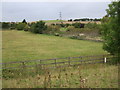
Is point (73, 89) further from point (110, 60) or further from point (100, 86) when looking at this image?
point (110, 60)

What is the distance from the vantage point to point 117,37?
44.7 feet

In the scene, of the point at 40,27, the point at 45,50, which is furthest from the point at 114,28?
the point at 40,27

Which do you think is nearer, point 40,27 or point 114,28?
point 114,28

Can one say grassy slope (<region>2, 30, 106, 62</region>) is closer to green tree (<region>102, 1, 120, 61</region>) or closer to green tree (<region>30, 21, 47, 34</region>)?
green tree (<region>102, 1, 120, 61</region>)

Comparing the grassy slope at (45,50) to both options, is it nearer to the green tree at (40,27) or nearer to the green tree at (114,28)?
the green tree at (114,28)

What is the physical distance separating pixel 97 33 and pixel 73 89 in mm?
51287

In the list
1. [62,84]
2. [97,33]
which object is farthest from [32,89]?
[97,33]

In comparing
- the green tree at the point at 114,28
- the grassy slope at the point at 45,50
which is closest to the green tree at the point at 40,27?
the grassy slope at the point at 45,50

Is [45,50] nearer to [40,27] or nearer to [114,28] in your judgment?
[114,28]

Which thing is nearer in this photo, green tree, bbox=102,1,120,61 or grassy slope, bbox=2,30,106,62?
green tree, bbox=102,1,120,61

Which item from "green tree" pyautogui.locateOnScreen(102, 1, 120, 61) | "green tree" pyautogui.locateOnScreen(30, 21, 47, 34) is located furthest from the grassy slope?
"green tree" pyautogui.locateOnScreen(30, 21, 47, 34)

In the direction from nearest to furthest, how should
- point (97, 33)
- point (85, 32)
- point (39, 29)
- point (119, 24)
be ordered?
point (119, 24) < point (97, 33) < point (85, 32) < point (39, 29)

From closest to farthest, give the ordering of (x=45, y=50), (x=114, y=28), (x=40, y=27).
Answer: (x=114, y=28) → (x=45, y=50) → (x=40, y=27)

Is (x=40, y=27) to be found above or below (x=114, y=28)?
above
